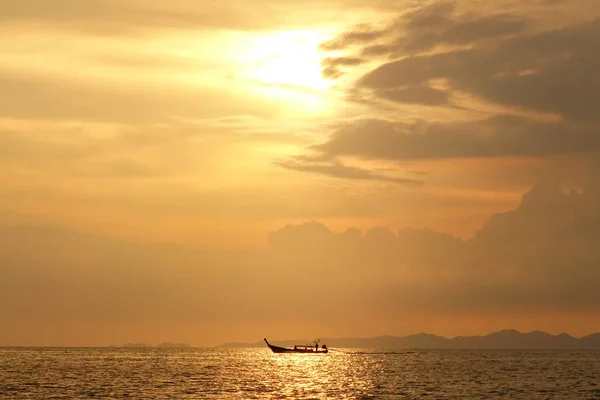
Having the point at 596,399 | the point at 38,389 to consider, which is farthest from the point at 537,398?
the point at 38,389

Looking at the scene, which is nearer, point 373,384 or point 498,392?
point 498,392

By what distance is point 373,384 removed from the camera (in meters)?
156

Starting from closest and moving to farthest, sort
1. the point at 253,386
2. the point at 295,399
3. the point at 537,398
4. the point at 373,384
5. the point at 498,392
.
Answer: the point at 295,399
the point at 537,398
the point at 498,392
the point at 253,386
the point at 373,384

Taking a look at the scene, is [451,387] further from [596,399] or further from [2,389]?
[2,389]

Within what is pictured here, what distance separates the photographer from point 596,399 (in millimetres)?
122938

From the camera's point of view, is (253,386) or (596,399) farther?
(253,386)

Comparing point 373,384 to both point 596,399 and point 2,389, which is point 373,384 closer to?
point 596,399

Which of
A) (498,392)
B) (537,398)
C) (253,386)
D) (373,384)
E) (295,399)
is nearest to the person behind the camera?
(295,399)

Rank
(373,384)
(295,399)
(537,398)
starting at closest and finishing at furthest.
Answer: (295,399) < (537,398) < (373,384)

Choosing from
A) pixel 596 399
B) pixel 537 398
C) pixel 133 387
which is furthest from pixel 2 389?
pixel 596 399

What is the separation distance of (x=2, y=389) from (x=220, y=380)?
45283mm

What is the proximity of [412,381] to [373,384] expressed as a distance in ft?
40.7

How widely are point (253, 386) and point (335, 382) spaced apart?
2229 cm

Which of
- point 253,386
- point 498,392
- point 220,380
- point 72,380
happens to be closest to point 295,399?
point 253,386
